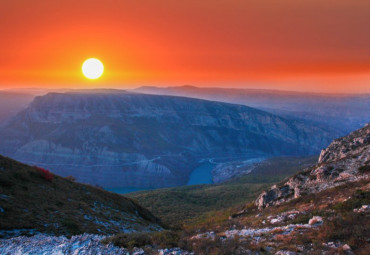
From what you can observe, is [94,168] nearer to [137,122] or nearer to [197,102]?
[137,122]

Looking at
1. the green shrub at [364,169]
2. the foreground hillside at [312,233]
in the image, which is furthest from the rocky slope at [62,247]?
the green shrub at [364,169]

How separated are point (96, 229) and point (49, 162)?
103 m

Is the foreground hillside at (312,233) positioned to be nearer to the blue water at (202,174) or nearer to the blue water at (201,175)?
the blue water at (201,175)

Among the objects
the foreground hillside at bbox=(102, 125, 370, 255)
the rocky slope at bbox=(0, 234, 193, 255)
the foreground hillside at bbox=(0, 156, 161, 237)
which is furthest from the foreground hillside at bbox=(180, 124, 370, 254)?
the foreground hillside at bbox=(0, 156, 161, 237)

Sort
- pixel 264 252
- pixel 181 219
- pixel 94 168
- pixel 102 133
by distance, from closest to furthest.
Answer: pixel 264 252
pixel 181 219
pixel 94 168
pixel 102 133

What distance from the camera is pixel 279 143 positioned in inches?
6132

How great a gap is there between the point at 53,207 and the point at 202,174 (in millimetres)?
100153

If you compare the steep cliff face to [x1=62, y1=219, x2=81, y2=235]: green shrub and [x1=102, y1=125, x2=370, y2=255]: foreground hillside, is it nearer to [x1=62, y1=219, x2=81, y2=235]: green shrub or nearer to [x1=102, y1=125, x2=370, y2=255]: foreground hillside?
[x1=102, y1=125, x2=370, y2=255]: foreground hillside

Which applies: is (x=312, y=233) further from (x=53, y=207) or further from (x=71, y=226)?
(x=53, y=207)

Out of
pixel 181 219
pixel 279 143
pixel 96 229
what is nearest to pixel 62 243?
pixel 96 229

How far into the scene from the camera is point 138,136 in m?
124

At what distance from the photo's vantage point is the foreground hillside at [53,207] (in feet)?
33.4

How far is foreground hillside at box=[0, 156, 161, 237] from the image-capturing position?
33.4ft

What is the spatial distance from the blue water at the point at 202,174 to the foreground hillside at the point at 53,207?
84.3 metres
